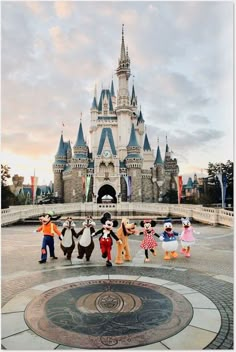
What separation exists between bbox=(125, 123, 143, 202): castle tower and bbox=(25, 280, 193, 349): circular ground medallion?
4259 centimetres

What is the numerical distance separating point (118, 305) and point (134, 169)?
4520cm

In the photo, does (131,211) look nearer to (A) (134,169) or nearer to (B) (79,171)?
(A) (134,169)

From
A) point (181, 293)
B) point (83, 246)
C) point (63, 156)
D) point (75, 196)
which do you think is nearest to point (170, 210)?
point (75, 196)

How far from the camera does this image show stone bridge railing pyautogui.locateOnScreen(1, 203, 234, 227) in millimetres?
20541

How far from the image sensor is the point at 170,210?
31250 mm

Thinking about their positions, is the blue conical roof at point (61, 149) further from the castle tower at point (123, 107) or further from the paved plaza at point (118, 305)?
the paved plaza at point (118, 305)

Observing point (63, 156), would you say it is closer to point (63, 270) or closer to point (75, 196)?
point (75, 196)

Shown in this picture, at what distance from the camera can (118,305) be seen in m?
4.62

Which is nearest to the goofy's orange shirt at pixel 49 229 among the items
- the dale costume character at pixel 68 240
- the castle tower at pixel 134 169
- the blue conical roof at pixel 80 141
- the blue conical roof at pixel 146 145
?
the dale costume character at pixel 68 240

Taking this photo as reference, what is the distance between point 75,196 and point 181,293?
43504 mm

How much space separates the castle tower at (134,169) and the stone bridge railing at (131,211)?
1194cm

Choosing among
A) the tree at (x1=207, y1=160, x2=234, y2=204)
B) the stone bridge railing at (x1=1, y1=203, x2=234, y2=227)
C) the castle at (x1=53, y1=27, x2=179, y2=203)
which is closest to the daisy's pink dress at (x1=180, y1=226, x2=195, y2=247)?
the stone bridge railing at (x1=1, y1=203, x2=234, y2=227)

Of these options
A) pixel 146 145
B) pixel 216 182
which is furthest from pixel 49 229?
pixel 146 145

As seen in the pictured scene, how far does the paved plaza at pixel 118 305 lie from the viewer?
3551 mm
